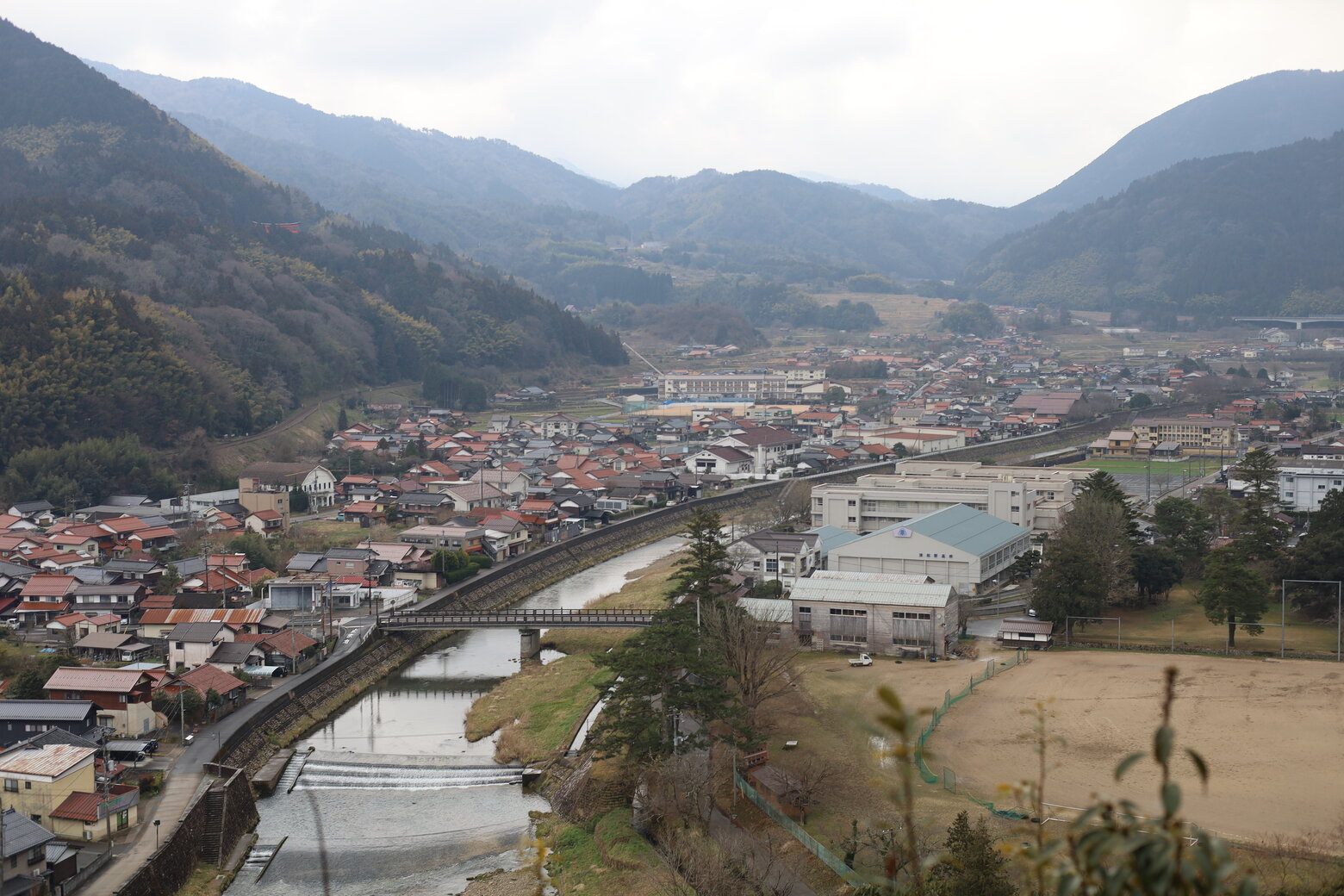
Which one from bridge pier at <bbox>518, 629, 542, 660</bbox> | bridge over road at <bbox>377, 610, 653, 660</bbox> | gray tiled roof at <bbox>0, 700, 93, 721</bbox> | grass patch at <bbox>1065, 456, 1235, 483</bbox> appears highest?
gray tiled roof at <bbox>0, 700, 93, 721</bbox>

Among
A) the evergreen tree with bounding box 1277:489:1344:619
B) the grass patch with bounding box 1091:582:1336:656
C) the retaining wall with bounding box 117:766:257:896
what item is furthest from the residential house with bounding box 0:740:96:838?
the evergreen tree with bounding box 1277:489:1344:619

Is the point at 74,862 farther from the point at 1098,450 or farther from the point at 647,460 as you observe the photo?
the point at 1098,450

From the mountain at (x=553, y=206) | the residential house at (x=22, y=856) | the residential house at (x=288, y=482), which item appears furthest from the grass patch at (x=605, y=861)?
the mountain at (x=553, y=206)

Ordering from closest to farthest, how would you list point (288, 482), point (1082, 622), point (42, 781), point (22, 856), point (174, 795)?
point (22, 856), point (42, 781), point (174, 795), point (1082, 622), point (288, 482)

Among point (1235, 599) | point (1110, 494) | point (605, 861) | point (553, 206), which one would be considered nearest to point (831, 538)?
point (1110, 494)

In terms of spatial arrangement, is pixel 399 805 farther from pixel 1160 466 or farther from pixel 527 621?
pixel 1160 466

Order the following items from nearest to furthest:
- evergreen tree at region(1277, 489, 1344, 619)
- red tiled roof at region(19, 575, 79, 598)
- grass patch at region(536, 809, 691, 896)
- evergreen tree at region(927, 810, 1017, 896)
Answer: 1. evergreen tree at region(927, 810, 1017, 896)
2. grass patch at region(536, 809, 691, 896)
3. evergreen tree at region(1277, 489, 1344, 619)
4. red tiled roof at region(19, 575, 79, 598)

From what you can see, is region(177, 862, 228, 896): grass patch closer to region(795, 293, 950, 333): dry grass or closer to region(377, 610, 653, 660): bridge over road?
region(377, 610, 653, 660): bridge over road
